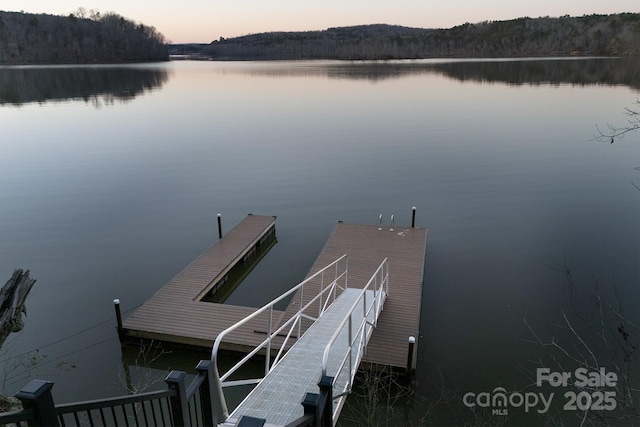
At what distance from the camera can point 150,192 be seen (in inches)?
870

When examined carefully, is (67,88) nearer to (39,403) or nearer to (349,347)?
(349,347)

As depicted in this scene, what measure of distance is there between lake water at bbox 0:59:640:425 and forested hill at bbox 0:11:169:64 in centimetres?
8811

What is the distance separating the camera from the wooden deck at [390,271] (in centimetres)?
953

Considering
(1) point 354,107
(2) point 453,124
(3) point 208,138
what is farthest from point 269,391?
(1) point 354,107

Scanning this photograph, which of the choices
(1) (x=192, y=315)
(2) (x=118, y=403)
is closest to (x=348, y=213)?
(1) (x=192, y=315)

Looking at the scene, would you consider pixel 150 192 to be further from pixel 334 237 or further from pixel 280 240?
pixel 334 237

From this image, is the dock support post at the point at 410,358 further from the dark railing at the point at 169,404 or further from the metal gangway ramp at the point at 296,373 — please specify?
the dark railing at the point at 169,404

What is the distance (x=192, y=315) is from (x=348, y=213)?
1010cm

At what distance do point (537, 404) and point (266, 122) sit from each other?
3381cm

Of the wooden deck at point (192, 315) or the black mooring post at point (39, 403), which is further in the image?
the wooden deck at point (192, 315)

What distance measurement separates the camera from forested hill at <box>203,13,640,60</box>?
119062 mm

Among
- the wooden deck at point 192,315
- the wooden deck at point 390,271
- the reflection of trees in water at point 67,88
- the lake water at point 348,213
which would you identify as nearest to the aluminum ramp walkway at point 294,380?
the wooden deck at point 390,271

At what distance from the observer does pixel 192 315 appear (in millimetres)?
10797

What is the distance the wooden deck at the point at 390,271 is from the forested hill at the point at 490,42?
117 m
